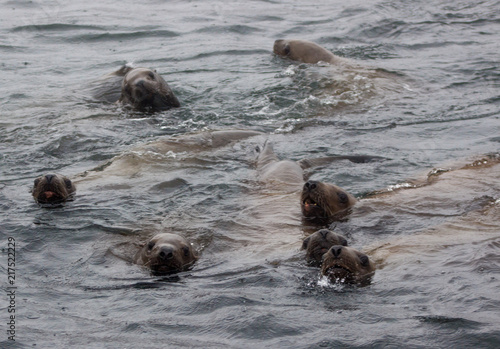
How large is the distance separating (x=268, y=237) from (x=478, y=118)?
4.80 m

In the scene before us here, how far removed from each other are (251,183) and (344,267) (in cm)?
291

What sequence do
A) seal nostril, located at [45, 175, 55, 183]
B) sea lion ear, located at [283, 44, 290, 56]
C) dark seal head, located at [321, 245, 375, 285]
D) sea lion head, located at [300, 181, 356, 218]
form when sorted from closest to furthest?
dark seal head, located at [321, 245, 375, 285]
sea lion head, located at [300, 181, 356, 218]
seal nostril, located at [45, 175, 55, 183]
sea lion ear, located at [283, 44, 290, 56]

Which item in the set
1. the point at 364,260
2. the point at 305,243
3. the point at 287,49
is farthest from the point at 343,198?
the point at 287,49

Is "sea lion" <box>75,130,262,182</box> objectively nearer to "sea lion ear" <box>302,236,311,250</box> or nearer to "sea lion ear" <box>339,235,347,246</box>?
"sea lion ear" <box>302,236,311,250</box>

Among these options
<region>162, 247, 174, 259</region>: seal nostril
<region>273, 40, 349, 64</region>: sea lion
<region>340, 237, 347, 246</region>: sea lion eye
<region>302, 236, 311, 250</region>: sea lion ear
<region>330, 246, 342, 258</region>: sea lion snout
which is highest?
<region>273, 40, 349, 64</region>: sea lion

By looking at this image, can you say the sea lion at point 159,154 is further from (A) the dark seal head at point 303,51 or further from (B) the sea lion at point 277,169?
(A) the dark seal head at point 303,51

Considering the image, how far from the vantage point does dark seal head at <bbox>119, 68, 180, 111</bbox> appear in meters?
11.6

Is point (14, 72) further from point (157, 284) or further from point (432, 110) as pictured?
point (157, 284)

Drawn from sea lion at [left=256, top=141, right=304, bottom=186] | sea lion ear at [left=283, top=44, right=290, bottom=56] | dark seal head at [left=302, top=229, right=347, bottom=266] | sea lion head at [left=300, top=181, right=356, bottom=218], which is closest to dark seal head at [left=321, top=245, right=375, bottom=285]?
dark seal head at [left=302, top=229, right=347, bottom=266]

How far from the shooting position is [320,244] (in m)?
6.97

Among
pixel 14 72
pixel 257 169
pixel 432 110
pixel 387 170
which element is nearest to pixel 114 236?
pixel 257 169

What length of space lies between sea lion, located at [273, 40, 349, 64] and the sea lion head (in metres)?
5.85

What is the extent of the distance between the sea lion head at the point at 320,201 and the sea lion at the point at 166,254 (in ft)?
4.68

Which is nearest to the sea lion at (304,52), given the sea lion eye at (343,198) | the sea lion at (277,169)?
the sea lion at (277,169)
